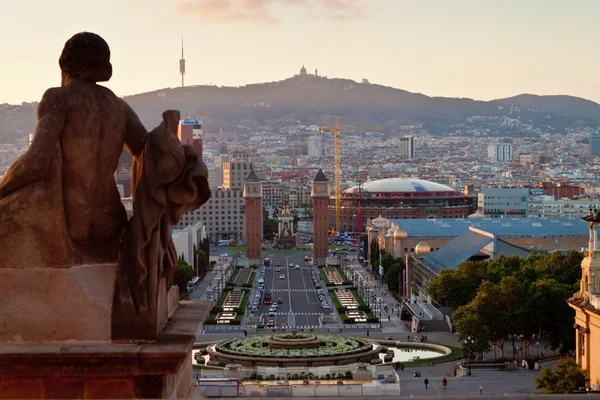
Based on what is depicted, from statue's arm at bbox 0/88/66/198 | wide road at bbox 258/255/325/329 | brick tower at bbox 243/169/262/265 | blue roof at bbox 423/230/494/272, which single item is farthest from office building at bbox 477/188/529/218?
statue's arm at bbox 0/88/66/198

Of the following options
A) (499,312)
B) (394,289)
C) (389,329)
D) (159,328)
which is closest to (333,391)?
(499,312)

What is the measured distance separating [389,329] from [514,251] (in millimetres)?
11157

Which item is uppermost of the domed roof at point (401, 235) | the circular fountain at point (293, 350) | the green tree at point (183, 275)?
the domed roof at point (401, 235)

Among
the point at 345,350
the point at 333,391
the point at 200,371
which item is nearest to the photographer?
the point at 333,391

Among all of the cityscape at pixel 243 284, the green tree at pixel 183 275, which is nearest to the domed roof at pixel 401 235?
the cityscape at pixel 243 284

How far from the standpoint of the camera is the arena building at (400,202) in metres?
144

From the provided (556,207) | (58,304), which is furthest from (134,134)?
(556,207)

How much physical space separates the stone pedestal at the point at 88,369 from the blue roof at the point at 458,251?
58425 mm

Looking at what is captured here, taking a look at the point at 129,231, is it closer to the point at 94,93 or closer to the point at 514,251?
the point at 94,93

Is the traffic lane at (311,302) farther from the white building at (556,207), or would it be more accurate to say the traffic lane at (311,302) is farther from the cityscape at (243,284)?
the white building at (556,207)

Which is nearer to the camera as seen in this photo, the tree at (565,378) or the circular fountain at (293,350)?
the tree at (565,378)

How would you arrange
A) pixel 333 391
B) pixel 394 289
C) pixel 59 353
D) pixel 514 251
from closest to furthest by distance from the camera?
pixel 59 353 → pixel 333 391 → pixel 514 251 → pixel 394 289

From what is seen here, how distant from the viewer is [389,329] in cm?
5947

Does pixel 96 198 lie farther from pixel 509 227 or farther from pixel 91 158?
pixel 509 227
